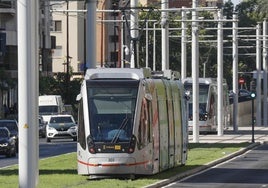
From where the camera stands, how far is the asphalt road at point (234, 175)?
3108 centimetres

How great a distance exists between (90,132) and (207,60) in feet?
300

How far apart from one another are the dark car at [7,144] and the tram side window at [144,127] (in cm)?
1851

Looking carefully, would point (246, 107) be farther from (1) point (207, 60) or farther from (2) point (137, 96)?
(2) point (137, 96)

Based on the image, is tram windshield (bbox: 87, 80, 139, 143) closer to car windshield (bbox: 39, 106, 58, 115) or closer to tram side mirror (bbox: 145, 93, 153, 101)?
tram side mirror (bbox: 145, 93, 153, 101)

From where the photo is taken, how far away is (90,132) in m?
31.1

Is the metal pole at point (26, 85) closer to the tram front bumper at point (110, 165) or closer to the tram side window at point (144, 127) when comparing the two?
the tram front bumper at point (110, 165)

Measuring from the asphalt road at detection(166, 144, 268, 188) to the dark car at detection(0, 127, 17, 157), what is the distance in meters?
10.7

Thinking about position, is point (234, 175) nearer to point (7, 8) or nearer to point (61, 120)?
point (61, 120)

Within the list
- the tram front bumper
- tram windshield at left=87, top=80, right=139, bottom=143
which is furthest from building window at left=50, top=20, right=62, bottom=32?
the tram front bumper

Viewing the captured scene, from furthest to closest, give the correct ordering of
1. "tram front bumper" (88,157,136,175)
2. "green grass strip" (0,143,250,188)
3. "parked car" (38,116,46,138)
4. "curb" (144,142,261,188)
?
"parked car" (38,116,46,138)
"tram front bumper" (88,157,136,175)
"curb" (144,142,261,188)
"green grass strip" (0,143,250,188)

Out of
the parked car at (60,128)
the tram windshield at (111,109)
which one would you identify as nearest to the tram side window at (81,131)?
the tram windshield at (111,109)

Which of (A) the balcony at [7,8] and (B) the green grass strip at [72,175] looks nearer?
→ (B) the green grass strip at [72,175]

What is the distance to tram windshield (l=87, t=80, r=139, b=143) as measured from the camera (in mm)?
31188

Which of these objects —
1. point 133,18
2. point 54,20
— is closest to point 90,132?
point 133,18
